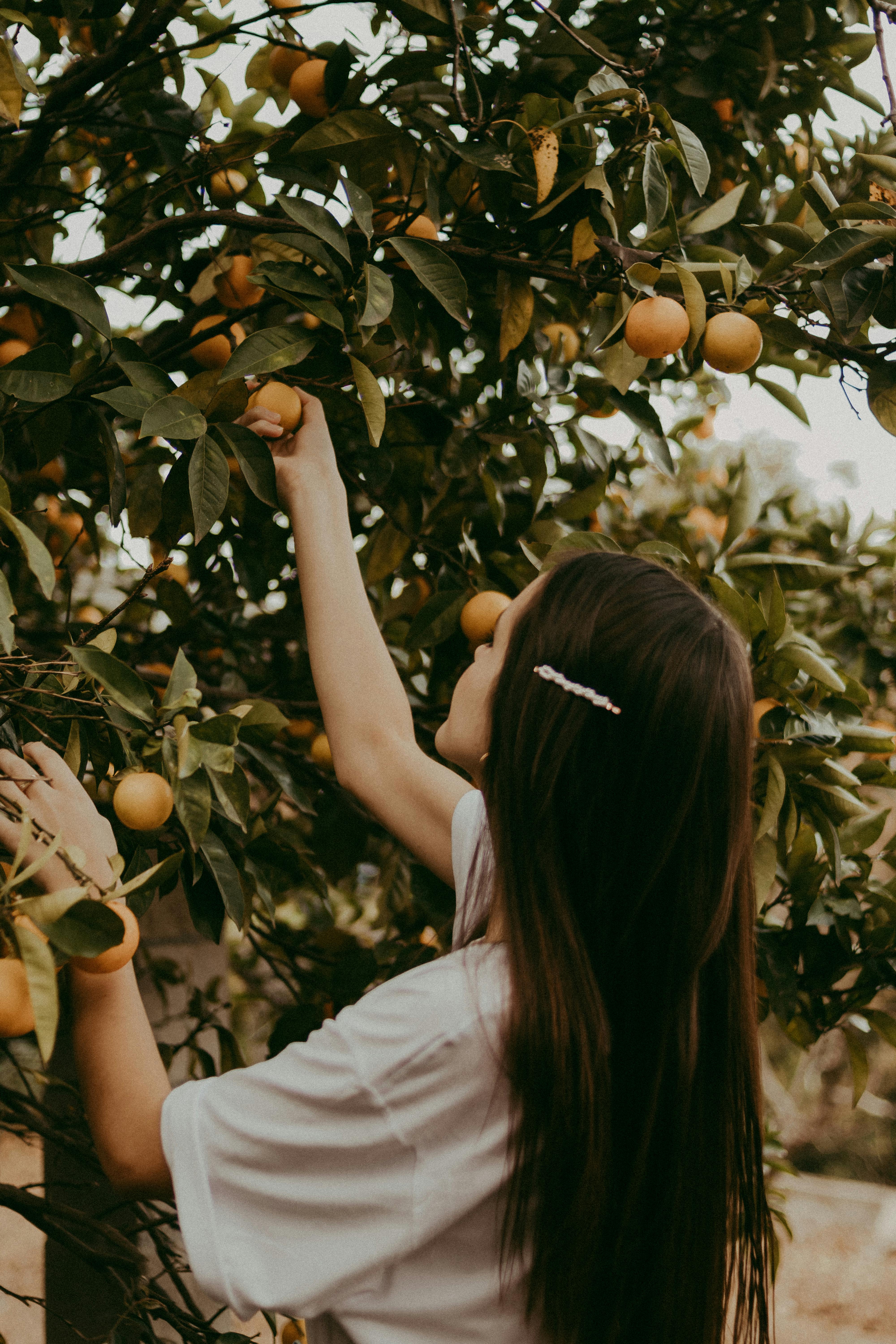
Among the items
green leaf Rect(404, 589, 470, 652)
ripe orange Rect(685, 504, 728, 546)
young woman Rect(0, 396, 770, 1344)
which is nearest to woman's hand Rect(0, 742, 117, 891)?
young woman Rect(0, 396, 770, 1344)

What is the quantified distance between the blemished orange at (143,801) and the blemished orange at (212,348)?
0.67m

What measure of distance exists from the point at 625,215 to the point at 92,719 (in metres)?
0.80

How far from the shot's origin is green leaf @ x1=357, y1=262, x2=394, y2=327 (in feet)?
3.35

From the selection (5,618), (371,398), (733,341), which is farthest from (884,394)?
(5,618)

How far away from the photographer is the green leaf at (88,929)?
679 mm

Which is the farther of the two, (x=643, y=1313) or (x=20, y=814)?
(x=643, y=1313)

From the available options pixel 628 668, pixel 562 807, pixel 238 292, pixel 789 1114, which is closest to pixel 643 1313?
pixel 562 807

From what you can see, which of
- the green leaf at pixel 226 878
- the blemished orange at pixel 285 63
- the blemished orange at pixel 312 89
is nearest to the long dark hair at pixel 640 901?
the green leaf at pixel 226 878

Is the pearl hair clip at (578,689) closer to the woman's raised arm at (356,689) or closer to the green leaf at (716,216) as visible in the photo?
the woman's raised arm at (356,689)

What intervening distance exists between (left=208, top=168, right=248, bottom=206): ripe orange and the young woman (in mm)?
813

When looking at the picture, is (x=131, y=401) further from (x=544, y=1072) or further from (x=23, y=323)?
(x=544, y=1072)

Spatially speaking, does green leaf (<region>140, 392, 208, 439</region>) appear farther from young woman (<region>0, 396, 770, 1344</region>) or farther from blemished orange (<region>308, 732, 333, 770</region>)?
blemished orange (<region>308, 732, 333, 770</region>)

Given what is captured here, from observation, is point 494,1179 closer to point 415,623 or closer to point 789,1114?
point 415,623

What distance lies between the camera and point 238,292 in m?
1.37
